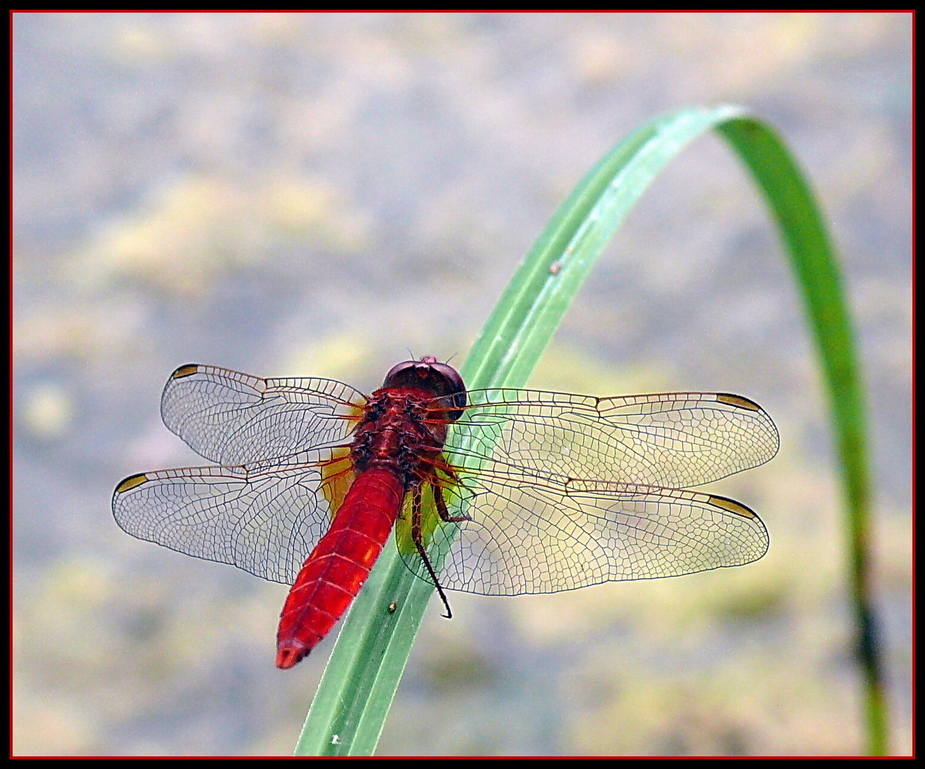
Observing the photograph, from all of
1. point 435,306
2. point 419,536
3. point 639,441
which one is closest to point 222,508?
point 419,536

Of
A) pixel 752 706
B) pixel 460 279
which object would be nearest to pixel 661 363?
pixel 460 279

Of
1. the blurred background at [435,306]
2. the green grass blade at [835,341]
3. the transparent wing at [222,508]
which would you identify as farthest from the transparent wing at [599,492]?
the blurred background at [435,306]

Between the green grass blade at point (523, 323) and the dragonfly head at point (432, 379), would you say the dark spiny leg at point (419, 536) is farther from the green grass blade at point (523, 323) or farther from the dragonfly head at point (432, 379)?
the dragonfly head at point (432, 379)

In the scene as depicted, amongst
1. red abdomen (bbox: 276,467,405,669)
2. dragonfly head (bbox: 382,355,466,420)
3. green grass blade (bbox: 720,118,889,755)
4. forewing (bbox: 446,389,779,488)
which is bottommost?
red abdomen (bbox: 276,467,405,669)

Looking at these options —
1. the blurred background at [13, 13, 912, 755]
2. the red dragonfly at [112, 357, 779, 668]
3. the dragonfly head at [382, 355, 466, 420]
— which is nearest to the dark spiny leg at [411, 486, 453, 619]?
the red dragonfly at [112, 357, 779, 668]

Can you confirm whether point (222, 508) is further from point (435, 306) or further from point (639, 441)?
point (435, 306)

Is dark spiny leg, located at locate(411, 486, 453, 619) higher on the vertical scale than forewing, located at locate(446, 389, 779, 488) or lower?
lower

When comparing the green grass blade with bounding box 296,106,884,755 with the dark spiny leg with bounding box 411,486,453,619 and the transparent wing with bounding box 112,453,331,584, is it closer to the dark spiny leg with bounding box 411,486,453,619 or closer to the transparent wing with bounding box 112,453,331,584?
the dark spiny leg with bounding box 411,486,453,619
